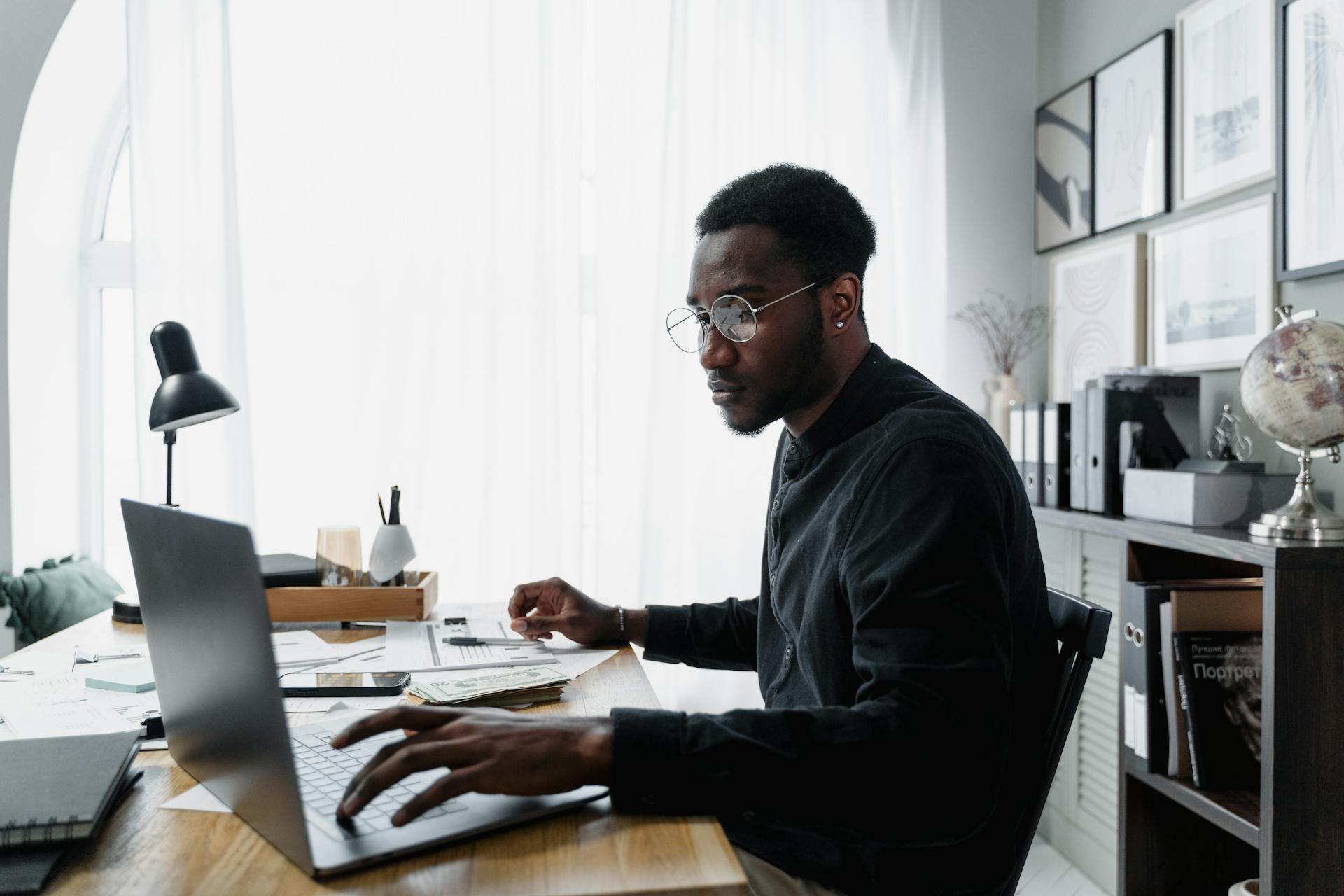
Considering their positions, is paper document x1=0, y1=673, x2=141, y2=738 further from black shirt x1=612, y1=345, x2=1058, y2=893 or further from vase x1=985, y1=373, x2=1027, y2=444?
vase x1=985, y1=373, x2=1027, y2=444

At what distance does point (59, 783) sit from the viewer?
872mm

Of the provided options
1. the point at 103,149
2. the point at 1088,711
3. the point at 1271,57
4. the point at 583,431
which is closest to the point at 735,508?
the point at 583,431

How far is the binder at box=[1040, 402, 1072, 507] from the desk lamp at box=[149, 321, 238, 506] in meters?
1.82

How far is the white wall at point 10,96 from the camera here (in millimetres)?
2650

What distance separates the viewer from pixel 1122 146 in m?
2.57

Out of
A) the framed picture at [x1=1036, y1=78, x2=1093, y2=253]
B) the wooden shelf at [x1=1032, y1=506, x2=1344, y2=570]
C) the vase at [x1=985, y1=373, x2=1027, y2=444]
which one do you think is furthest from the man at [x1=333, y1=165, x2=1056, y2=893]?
the framed picture at [x1=1036, y1=78, x2=1093, y2=253]

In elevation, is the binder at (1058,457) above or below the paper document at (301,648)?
above

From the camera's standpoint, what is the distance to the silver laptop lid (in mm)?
726

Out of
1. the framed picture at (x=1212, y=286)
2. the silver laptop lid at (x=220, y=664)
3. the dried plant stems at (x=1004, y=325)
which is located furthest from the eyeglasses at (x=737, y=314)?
the dried plant stems at (x=1004, y=325)

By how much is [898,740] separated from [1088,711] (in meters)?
1.82

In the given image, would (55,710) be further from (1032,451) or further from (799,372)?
(1032,451)

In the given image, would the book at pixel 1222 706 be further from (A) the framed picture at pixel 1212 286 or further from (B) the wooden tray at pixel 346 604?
(B) the wooden tray at pixel 346 604

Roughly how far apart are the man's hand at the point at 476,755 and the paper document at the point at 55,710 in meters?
0.44

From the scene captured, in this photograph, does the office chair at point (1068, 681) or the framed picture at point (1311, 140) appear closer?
the office chair at point (1068, 681)
